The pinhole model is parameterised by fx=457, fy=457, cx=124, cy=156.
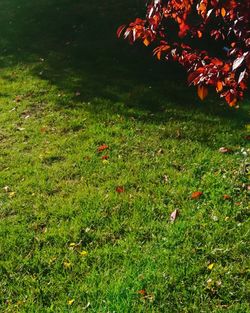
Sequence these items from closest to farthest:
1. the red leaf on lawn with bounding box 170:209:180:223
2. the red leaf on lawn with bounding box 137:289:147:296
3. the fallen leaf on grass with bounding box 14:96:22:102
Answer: the red leaf on lawn with bounding box 137:289:147:296, the red leaf on lawn with bounding box 170:209:180:223, the fallen leaf on grass with bounding box 14:96:22:102

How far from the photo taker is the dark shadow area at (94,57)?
7.07 meters

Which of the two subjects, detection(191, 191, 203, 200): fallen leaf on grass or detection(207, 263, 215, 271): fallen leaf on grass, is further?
detection(191, 191, 203, 200): fallen leaf on grass

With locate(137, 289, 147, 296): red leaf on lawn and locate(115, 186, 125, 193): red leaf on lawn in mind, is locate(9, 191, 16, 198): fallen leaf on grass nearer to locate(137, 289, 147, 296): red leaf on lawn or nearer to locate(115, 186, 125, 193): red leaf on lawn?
locate(115, 186, 125, 193): red leaf on lawn

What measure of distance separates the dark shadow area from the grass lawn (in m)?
0.04

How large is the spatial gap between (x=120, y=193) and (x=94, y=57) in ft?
16.5

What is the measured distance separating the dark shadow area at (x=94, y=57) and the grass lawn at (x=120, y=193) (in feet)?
0.14

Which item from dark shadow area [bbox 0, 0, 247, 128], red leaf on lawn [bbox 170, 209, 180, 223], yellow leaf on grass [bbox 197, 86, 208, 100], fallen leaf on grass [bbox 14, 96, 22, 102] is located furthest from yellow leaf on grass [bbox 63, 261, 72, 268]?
fallen leaf on grass [bbox 14, 96, 22, 102]

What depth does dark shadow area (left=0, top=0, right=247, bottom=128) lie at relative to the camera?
23.2 feet

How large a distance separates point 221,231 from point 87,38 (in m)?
7.21

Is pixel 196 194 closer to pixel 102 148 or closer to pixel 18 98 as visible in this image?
pixel 102 148

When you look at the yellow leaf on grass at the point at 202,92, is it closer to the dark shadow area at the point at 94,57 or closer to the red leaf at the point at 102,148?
the red leaf at the point at 102,148

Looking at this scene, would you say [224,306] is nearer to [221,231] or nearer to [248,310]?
[248,310]

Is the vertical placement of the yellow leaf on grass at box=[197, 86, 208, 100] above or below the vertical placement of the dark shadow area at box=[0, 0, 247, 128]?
above

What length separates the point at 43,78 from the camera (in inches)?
336
